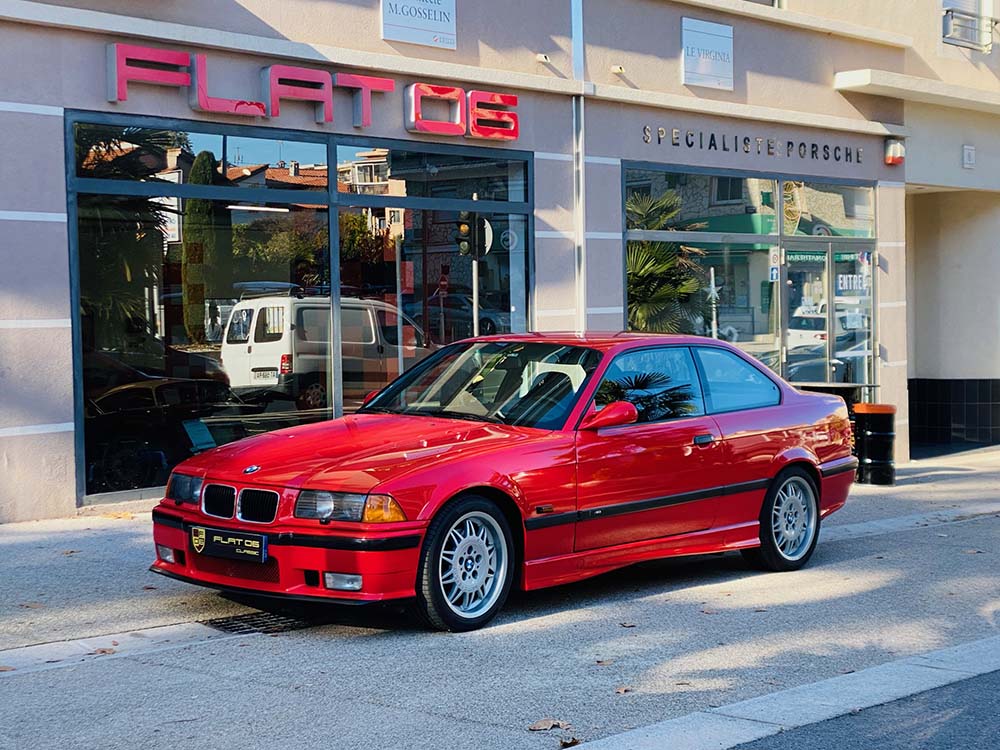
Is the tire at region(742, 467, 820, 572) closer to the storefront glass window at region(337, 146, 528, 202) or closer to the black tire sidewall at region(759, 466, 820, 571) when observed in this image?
the black tire sidewall at region(759, 466, 820, 571)

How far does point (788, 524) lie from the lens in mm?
9211

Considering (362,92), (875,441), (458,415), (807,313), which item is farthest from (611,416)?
(807,313)

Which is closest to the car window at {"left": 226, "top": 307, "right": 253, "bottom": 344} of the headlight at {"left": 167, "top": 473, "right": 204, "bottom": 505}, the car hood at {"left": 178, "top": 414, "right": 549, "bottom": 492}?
the car hood at {"left": 178, "top": 414, "right": 549, "bottom": 492}

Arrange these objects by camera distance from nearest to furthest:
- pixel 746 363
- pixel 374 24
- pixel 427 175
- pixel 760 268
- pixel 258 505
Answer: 1. pixel 258 505
2. pixel 746 363
3. pixel 374 24
4. pixel 427 175
5. pixel 760 268

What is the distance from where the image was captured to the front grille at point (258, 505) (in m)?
6.94

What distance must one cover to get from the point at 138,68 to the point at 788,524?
245 inches

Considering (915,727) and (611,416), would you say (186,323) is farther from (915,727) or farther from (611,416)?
(915,727)

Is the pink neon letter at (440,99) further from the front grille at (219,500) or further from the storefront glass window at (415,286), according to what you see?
the front grille at (219,500)

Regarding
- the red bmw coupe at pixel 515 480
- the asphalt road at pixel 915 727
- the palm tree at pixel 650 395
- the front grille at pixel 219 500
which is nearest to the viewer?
the asphalt road at pixel 915 727

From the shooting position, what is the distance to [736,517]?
8.76 metres

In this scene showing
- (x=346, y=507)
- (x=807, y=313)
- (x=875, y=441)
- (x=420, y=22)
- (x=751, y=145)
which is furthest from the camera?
(x=807, y=313)

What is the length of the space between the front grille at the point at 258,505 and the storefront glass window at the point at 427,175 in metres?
5.96

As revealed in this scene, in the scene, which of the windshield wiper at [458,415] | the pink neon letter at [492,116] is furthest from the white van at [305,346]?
the windshield wiper at [458,415]

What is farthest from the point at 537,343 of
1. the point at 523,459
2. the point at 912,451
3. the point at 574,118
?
the point at 912,451
